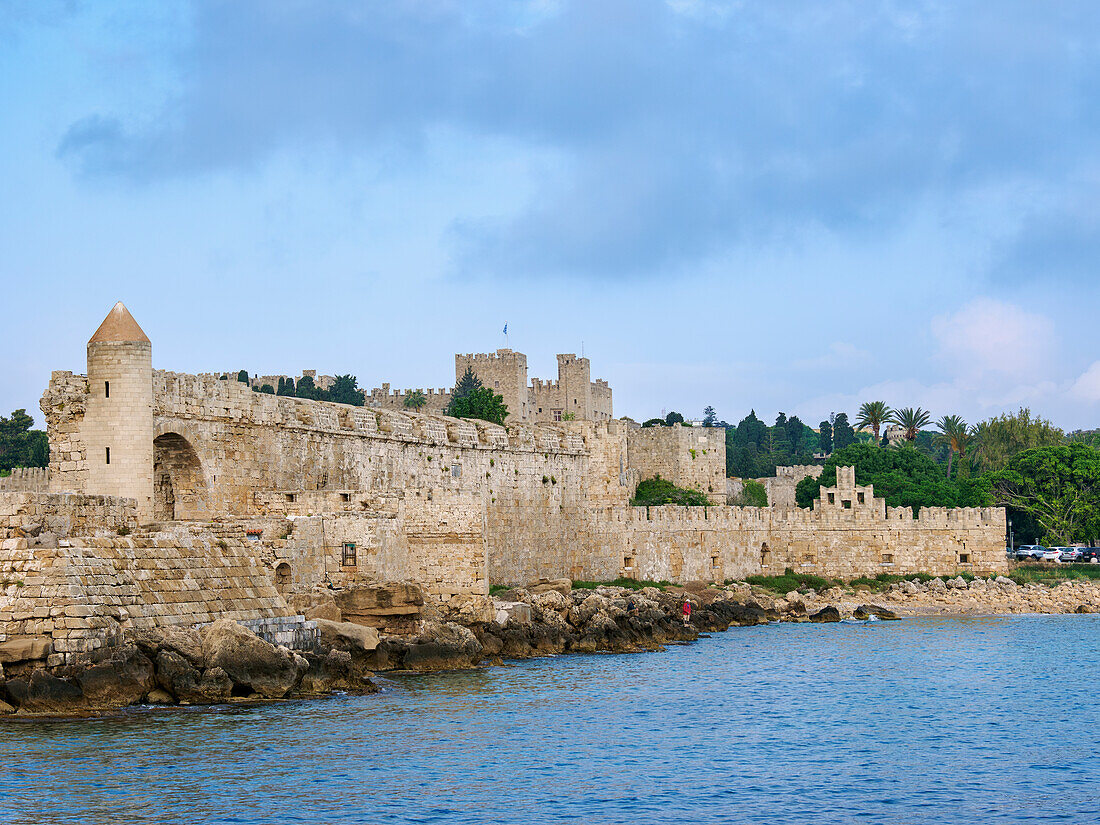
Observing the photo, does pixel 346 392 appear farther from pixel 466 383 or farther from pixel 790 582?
pixel 790 582

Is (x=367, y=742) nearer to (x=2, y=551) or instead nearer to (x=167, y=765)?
(x=167, y=765)

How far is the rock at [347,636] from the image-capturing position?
80.5ft

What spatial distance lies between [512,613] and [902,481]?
3463 cm

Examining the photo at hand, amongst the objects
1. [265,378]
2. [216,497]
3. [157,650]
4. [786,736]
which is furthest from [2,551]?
[265,378]

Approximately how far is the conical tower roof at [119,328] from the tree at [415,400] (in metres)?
50.0

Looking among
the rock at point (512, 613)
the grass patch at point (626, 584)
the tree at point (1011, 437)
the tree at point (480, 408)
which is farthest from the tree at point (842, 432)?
the rock at point (512, 613)

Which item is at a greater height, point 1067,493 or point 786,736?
point 1067,493

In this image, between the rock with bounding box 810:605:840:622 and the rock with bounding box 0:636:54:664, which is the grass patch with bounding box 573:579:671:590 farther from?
the rock with bounding box 0:636:54:664

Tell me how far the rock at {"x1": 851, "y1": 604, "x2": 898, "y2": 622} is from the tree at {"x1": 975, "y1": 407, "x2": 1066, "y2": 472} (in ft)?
87.7

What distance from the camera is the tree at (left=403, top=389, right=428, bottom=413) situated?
77887 mm

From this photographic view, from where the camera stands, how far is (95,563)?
65.6 feet

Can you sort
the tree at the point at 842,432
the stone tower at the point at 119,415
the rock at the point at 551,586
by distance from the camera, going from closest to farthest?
the stone tower at the point at 119,415, the rock at the point at 551,586, the tree at the point at 842,432

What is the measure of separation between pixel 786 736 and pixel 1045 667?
435 inches

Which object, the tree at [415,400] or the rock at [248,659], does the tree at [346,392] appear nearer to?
the tree at [415,400]
